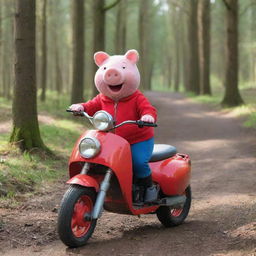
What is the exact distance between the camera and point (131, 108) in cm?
488

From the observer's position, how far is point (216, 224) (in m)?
5.17

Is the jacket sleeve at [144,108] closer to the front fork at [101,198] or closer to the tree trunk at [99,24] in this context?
the front fork at [101,198]

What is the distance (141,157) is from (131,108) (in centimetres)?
54

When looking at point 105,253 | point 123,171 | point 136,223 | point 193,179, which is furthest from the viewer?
point 193,179

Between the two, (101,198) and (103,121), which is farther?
(103,121)

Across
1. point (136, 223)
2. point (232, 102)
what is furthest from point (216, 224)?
point (232, 102)

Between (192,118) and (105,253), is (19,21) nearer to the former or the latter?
(105,253)

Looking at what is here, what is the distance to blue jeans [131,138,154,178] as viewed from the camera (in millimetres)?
4707

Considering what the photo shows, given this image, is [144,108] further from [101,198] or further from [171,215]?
[171,215]

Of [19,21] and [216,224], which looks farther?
[19,21]

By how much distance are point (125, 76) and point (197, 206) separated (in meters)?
2.31

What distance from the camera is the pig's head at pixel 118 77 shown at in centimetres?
482

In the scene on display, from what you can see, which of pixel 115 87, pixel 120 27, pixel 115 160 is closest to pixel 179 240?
pixel 115 160

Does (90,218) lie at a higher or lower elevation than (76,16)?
lower
